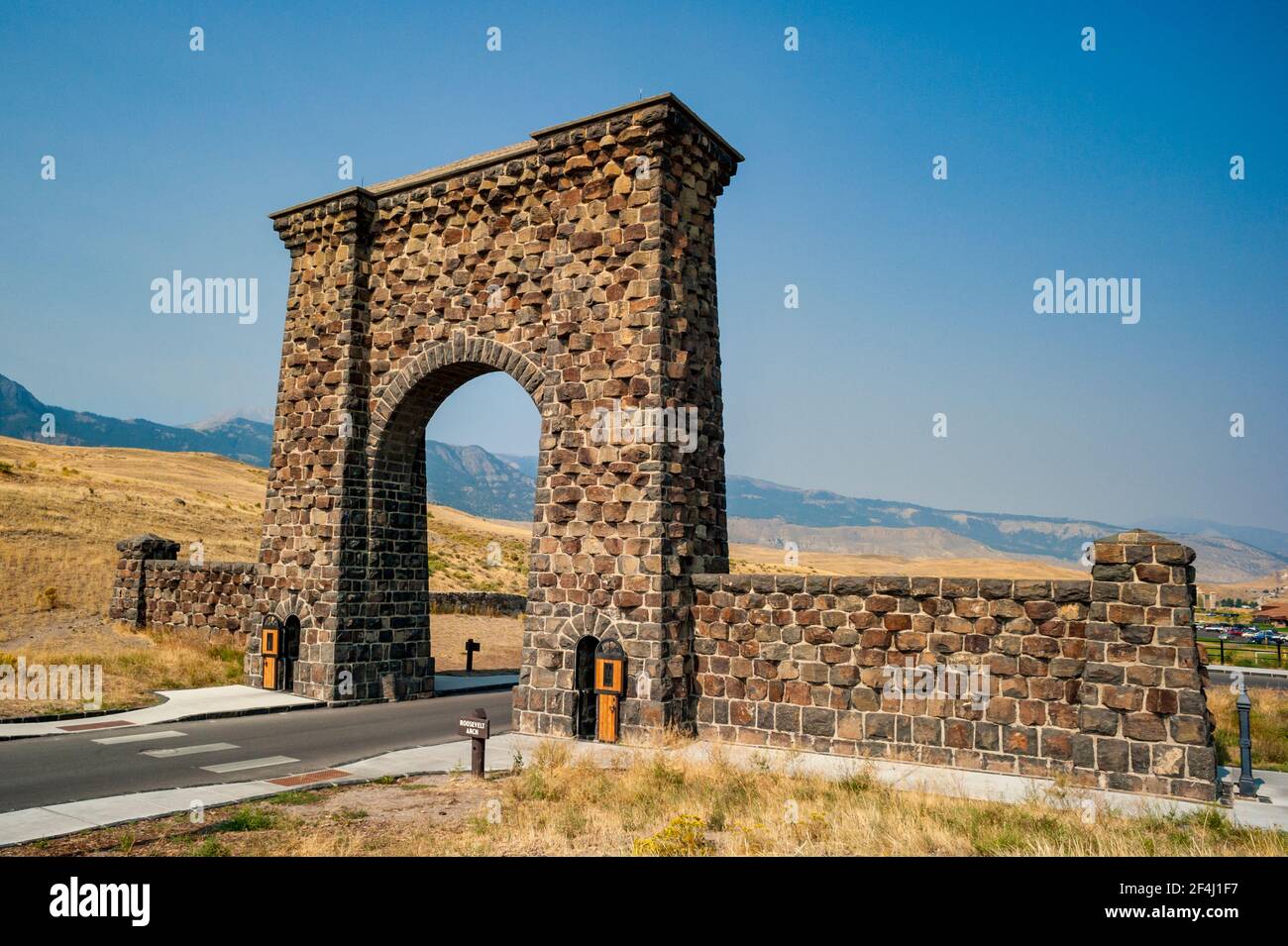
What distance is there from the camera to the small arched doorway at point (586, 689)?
13.9 meters

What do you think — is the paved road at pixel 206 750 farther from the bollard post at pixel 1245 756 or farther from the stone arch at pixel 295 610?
the bollard post at pixel 1245 756

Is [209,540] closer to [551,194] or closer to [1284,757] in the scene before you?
[551,194]

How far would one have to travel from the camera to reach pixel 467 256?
16.7m

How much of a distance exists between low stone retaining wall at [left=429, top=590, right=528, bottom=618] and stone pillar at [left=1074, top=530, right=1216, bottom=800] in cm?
2521

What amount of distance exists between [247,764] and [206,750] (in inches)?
53.0

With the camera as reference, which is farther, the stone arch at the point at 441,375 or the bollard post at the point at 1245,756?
the stone arch at the point at 441,375

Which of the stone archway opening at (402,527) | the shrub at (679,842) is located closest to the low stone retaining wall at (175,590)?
the stone archway opening at (402,527)

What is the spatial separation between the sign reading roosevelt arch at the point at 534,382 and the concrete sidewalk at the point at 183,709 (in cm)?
70

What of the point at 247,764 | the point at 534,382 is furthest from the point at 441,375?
the point at 247,764

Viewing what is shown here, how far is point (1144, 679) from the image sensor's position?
10430mm

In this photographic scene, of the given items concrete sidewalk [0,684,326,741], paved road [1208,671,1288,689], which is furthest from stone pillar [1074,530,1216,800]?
paved road [1208,671,1288,689]

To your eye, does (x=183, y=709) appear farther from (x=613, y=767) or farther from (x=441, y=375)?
(x=613, y=767)

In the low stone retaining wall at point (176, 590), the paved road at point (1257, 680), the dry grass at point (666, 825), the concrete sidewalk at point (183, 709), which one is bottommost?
the paved road at point (1257, 680)

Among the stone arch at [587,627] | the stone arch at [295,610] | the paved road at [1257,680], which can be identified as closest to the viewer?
the stone arch at [587,627]
